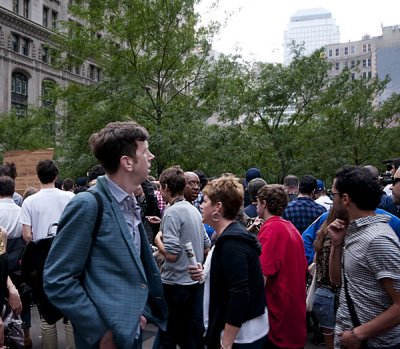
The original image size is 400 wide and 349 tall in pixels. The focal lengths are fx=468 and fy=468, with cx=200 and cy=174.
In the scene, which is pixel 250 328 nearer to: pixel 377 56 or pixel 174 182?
pixel 174 182

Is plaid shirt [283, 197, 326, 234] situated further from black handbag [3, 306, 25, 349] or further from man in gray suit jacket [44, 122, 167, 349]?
man in gray suit jacket [44, 122, 167, 349]

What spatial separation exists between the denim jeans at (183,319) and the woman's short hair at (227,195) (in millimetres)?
1765

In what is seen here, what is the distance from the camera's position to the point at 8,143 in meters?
32.7

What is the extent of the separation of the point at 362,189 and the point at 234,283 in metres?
1.04

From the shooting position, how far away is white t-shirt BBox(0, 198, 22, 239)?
5.91 metres

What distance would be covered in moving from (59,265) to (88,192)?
1.44 feet

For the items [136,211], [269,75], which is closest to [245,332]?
[136,211]

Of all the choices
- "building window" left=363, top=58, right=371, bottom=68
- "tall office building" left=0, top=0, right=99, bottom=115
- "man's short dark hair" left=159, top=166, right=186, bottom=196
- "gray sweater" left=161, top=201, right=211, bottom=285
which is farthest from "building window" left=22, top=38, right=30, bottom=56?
"building window" left=363, top=58, right=371, bottom=68

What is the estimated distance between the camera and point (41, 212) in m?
5.68

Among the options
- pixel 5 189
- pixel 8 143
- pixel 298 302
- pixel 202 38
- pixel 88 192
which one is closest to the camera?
pixel 88 192

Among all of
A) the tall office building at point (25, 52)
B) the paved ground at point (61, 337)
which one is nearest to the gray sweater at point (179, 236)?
the paved ground at point (61, 337)

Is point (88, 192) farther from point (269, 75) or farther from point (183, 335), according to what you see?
point (269, 75)

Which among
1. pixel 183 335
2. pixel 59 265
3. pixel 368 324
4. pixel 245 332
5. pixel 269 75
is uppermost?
pixel 269 75

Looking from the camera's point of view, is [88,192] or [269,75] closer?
[88,192]
